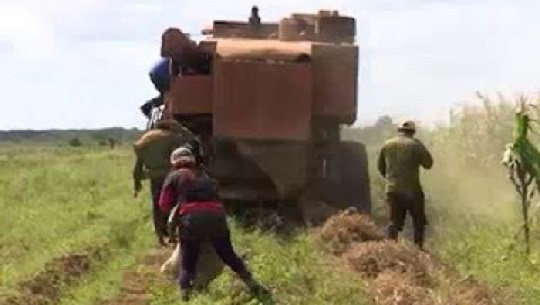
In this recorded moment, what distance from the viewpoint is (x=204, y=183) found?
12.0m

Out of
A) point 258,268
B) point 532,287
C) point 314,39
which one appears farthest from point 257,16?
point 532,287

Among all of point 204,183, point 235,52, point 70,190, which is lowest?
point 70,190

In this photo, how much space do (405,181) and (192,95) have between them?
3540mm

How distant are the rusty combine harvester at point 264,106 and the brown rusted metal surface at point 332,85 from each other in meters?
0.01

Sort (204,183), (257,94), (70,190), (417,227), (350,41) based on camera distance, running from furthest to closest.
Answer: (70,190)
(350,41)
(257,94)
(417,227)
(204,183)

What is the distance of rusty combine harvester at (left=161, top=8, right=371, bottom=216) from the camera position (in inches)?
679

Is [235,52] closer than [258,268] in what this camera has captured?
No

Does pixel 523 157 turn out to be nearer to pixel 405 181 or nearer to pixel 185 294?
pixel 405 181

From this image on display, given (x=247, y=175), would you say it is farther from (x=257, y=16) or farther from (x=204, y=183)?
(x=204, y=183)

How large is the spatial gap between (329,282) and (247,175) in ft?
19.6

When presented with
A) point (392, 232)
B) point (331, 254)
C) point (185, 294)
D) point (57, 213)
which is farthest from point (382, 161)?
point (57, 213)

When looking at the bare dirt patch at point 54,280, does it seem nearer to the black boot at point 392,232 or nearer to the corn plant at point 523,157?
the black boot at point 392,232

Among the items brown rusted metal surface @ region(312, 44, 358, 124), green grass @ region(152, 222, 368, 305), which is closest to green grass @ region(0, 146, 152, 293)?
green grass @ region(152, 222, 368, 305)

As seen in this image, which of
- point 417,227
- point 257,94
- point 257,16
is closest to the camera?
point 417,227
